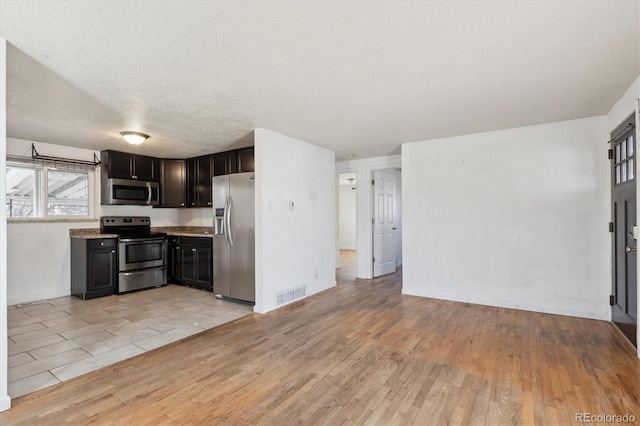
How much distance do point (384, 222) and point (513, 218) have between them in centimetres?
250

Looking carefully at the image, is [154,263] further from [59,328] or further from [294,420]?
[294,420]

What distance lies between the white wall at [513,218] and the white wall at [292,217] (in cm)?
131

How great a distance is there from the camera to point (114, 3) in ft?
5.29

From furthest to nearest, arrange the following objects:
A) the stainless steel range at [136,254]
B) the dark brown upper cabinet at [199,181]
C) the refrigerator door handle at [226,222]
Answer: the dark brown upper cabinet at [199,181] → the stainless steel range at [136,254] → the refrigerator door handle at [226,222]

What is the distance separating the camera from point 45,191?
4746mm

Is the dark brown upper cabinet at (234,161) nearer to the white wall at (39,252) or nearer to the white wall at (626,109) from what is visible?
the white wall at (39,252)

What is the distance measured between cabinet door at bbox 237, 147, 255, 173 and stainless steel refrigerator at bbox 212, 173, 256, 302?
1.42 feet

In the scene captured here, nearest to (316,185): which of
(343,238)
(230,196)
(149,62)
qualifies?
(230,196)

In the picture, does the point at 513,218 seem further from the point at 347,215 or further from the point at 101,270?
the point at 347,215

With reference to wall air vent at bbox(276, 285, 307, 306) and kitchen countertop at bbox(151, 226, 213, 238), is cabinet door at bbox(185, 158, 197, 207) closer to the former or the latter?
kitchen countertop at bbox(151, 226, 213, 238)

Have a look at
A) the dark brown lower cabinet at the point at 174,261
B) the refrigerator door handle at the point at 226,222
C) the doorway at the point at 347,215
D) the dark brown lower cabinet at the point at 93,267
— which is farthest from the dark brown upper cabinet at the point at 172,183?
the doorway at the point at 347,215

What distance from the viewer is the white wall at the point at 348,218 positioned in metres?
10.8

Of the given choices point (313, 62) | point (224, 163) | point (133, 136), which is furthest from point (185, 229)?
point (313, 62)

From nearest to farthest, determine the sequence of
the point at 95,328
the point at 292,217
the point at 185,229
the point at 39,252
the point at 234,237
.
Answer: the point at 95,328
the point at 234,237
the point at 292,217
the point at 39,252
the point at 185,229
